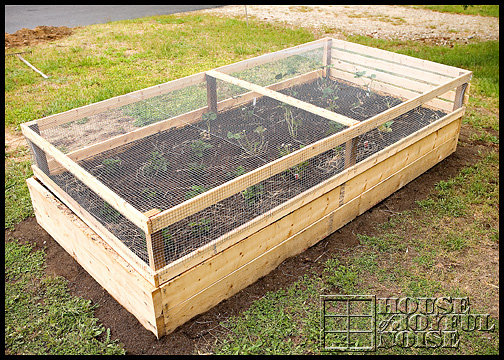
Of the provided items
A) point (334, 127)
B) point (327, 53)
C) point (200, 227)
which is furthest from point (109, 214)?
point (327, 53)

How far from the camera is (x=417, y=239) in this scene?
371cm

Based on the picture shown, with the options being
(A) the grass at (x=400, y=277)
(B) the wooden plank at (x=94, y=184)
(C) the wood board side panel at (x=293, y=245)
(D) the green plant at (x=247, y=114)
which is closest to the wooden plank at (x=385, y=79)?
(C) the wood board side panel at (x=293, y=245)

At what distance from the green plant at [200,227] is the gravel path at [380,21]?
6.58m

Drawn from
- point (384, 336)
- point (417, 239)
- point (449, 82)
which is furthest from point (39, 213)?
point (449, 82)

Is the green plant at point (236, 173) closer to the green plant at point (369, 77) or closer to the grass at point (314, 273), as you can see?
the grass at point (314, 273)

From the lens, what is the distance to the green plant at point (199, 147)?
367cm

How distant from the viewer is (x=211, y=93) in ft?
14.2

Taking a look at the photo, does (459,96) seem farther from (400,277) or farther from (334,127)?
(400,277)

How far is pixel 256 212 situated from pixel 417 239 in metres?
1.35

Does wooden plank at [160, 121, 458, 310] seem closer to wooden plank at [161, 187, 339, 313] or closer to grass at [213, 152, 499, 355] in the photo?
wooden plank at [161, 187, 339, 313]

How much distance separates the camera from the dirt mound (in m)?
8.23

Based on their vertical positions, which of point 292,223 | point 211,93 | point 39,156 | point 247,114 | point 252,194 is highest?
point 211,93

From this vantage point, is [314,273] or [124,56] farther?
[124,56]

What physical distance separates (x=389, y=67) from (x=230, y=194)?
2654 mm
